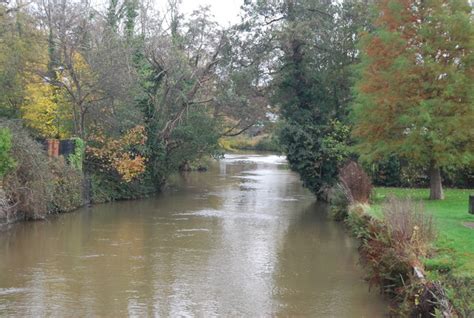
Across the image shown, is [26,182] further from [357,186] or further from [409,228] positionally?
[409,228]

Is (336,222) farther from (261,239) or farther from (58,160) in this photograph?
(58,160)

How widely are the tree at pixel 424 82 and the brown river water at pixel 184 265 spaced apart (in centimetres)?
388

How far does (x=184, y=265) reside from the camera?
12.6 m

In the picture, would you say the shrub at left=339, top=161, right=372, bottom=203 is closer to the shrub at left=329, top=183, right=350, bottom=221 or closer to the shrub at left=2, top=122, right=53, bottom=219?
the shrub at left=329, top=183, right=350, bottom=221

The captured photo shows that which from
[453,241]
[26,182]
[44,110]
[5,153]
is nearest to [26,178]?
[26,182]

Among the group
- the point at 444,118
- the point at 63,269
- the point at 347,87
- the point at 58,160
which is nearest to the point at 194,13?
the point at 347,87

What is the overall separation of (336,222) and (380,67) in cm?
575

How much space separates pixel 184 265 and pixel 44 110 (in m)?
15.9

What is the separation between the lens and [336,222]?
20078mm

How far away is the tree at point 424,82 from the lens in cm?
1678

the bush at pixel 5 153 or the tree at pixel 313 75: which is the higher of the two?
the tree at pixel 313 75

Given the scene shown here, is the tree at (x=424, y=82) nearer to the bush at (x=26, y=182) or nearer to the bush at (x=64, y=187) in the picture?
the bush at (x=26, y=182)

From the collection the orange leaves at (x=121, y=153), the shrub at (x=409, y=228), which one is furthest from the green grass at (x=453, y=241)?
the orange leaves at (x=121, y=153)

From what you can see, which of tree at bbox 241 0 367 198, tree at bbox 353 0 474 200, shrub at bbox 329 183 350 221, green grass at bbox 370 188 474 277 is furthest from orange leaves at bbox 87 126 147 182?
green grass at bbox 370 188 474 277
